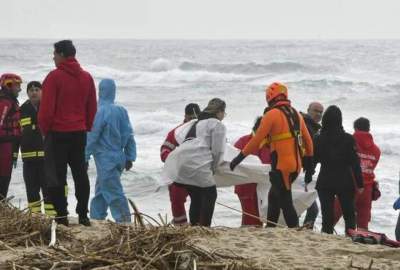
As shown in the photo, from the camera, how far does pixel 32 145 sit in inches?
342

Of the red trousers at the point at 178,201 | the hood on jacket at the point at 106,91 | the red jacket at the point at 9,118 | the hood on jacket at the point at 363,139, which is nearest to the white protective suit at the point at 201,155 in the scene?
the red trousers at the point at 178,201

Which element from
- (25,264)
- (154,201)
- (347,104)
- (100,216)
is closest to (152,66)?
(347,104)

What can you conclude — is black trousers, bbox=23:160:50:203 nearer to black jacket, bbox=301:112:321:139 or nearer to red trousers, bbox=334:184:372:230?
black jacket, bbox=301:112:321:139

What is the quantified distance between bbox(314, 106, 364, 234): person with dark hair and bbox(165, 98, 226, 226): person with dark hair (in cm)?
102

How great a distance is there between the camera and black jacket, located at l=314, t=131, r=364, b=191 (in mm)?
8273

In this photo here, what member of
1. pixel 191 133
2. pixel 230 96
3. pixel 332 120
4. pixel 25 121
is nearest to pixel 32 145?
pixel 25 121

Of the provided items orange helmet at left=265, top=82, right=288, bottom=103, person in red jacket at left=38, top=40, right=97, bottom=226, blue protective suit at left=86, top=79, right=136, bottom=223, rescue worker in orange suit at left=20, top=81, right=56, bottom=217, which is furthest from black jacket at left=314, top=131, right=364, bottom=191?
rescue worker in orange suit at left=20, top=81, right=56, bottom=217

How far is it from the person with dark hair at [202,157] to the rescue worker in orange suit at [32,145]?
4.64 feet

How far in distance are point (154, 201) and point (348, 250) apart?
25.7 feet

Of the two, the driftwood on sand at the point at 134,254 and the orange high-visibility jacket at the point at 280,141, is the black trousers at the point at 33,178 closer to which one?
the orange high-visibility jacket at the point at 280,141

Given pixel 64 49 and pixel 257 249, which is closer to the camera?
pixel 257 249

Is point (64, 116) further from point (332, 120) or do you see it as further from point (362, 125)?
point (362, 125)

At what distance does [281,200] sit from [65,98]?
7.13 feet

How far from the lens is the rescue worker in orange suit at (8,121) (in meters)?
8.49
